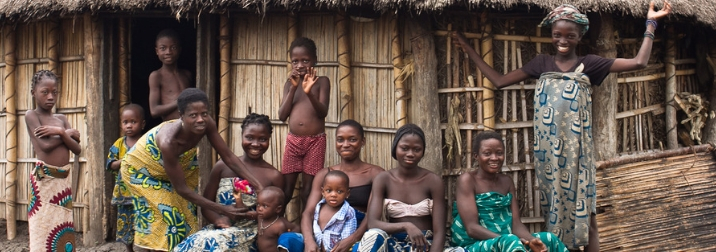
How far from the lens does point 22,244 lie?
744 cm

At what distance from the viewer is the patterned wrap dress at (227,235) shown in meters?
5.63

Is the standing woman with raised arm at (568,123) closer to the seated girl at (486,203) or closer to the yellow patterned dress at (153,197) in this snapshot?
the seated girl at (486,203)

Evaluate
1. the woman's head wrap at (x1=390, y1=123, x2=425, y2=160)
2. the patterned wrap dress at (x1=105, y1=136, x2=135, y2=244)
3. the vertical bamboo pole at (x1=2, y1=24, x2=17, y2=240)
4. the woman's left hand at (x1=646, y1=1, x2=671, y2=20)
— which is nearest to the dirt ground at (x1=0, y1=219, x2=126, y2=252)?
the vertical bamboo pole at (x1=2, y1=24, x2=17, y2=240)

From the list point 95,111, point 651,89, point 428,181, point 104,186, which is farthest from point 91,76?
point 651,89

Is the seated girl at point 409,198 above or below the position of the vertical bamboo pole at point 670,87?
below

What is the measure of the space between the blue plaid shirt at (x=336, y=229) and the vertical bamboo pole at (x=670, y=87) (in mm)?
3153

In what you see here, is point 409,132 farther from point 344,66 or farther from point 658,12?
point 658,12

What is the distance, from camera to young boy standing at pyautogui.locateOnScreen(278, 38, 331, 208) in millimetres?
6266

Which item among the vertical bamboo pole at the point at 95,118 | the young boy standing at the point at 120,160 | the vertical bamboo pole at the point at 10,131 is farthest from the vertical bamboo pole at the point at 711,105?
the vertical bamboo pole at the point at 10,131

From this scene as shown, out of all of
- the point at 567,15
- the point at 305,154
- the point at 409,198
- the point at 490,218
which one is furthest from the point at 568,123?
the point at 305,154

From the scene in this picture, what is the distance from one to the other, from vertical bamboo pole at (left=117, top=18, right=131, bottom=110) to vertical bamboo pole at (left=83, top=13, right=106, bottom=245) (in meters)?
0.19

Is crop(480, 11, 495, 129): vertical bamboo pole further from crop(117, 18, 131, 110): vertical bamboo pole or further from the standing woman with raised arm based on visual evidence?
crop(117, 18, 131, 110): vertical bamboo pole

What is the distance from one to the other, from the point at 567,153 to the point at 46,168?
3589 mm

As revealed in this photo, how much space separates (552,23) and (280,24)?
221cm
